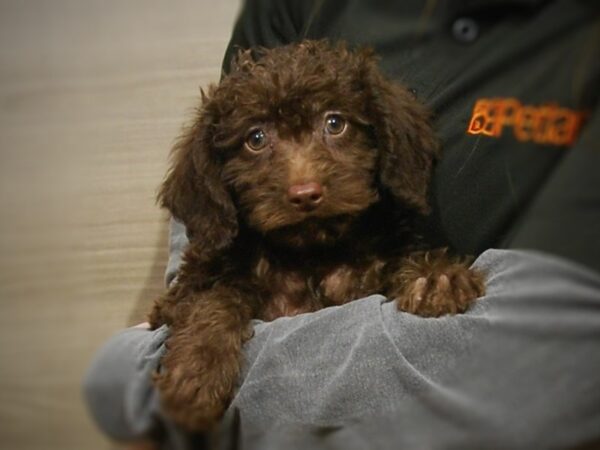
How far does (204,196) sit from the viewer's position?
95 centimetres

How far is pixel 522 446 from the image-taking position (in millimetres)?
405

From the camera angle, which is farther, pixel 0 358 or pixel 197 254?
pixel 197 254

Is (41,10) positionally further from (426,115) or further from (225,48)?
(426,115)

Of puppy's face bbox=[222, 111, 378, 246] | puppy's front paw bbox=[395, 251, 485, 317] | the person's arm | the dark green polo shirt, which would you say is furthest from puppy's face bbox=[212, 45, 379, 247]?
the person's arm

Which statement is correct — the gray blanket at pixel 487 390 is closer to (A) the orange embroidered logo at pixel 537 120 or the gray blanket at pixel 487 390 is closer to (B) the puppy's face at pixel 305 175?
(A) the orange embroidered logo at pixel 537 120

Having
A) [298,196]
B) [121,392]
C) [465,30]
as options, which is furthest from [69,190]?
[298,196]

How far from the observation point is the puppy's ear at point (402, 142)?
0.86 metres

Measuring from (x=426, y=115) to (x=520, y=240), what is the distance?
46cm

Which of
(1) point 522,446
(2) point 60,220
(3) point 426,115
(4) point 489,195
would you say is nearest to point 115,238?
(2) point 60,220

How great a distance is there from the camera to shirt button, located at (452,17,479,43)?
44 cm

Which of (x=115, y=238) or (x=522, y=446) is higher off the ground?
(x=115, y=238)

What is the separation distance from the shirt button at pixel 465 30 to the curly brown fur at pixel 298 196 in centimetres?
33

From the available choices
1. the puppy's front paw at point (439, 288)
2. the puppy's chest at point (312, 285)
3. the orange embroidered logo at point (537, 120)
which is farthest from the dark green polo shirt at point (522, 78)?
the puppy's chest at point (312, 285)

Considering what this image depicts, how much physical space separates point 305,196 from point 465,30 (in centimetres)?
36
